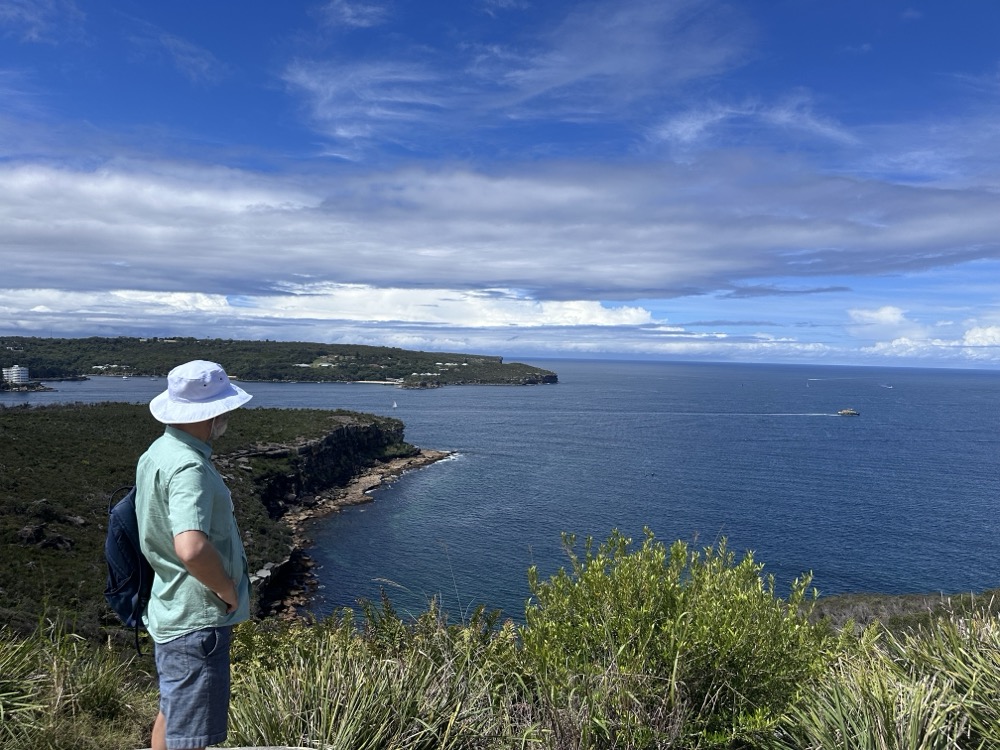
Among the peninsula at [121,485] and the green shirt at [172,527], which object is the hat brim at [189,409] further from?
the peninsula at [121,485]

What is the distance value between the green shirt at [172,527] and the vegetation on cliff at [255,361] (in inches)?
5948

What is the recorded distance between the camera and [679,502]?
46.8m

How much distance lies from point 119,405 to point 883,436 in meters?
78.3

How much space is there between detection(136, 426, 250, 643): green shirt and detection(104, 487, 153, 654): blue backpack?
3.3 inches

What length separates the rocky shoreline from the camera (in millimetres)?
29859

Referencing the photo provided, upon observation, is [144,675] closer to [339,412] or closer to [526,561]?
[526,561]

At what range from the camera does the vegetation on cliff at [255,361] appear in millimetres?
155125

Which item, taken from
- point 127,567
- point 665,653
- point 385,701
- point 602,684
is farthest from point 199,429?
point 665,653

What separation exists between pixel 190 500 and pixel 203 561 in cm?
27

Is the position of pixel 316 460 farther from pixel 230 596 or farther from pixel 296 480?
pixel 230 596

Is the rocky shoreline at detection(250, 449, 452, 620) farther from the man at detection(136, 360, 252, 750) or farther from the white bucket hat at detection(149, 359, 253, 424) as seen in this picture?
the white bucket hat at detection(149, 359, 253, 424)

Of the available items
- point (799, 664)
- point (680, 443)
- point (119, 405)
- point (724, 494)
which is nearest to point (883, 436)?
point (680, 443)

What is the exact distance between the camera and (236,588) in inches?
137

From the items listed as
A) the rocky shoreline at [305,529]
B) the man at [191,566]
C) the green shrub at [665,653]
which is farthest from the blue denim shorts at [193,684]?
the rocky shoreline at [305,529]
